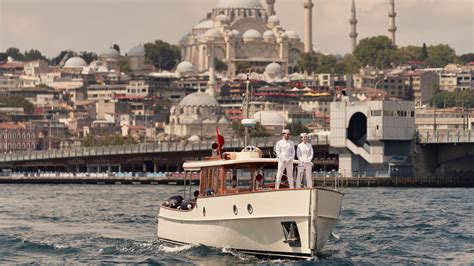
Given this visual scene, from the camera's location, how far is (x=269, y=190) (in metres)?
47.9

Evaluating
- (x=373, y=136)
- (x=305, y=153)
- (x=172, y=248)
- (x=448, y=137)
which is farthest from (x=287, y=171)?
(x=448, y=137)

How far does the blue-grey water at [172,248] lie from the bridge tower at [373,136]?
135ft

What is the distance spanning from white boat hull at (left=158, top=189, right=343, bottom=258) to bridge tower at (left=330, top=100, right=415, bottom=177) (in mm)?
83486

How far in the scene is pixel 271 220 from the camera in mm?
48094

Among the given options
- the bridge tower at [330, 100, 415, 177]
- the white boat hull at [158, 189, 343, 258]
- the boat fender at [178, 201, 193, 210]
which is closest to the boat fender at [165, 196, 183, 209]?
the boat fender at [178, 201, 193, 210]

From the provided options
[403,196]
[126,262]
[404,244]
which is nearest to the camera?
[126,262]

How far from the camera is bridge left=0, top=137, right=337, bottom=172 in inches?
5883

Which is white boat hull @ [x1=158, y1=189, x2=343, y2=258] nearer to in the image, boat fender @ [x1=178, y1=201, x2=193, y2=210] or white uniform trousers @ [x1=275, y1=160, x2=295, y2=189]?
white uniform trousers @ [x1=275, y1=160, x2=295, y2=189]

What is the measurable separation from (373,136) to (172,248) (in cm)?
A: 8145

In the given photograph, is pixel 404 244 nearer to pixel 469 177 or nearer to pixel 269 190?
pixel 269 190

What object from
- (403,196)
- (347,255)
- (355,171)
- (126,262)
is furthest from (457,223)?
(355,171)

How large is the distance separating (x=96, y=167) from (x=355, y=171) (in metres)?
34.6

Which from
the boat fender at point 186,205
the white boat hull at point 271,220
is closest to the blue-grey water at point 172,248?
the white boat hull at point 271,220

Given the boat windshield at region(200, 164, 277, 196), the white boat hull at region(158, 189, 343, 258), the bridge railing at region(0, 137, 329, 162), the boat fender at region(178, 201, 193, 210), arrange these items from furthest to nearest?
the bridge railing at region(0, 137, 329, 162), the boat fender at region(178, 201, 193, 210), the boat windshield at region(200, 164, 277, 196), the white boat hull at region(158, 189, 343, 258)
